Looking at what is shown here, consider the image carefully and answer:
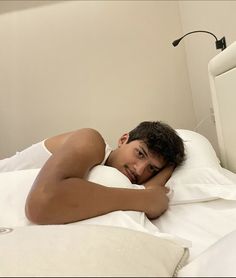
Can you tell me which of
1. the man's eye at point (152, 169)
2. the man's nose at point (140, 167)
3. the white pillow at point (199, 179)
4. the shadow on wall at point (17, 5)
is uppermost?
the shadow on wall at point (17, 5)

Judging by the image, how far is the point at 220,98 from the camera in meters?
1.34

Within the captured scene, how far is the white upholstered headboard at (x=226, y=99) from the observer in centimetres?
119

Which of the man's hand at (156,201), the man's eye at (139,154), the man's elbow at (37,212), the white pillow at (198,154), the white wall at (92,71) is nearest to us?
the man's elbow at (37,212)

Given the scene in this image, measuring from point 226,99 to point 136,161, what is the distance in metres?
0.51

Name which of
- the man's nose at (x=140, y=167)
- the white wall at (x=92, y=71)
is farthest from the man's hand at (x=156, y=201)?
the white wall at (x=92, y=71)

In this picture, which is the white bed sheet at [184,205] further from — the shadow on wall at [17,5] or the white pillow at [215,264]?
the shadow on wall at [17,5]

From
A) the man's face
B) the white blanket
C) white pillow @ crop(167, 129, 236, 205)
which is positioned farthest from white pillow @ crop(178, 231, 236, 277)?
the man's face

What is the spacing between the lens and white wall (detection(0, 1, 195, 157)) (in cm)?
212

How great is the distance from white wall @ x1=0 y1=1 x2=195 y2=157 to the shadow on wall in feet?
0.03

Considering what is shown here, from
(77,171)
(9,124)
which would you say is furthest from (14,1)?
(77,171)

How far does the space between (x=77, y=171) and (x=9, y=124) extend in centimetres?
150

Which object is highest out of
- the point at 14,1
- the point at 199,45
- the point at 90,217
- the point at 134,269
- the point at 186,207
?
the point at 14,1

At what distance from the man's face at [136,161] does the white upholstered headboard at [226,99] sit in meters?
0.37

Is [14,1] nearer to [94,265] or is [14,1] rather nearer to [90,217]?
[90,217]
